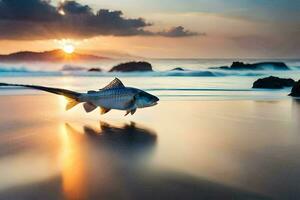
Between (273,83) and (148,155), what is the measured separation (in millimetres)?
9173

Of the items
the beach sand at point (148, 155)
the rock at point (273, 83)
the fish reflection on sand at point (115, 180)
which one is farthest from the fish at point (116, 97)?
the rock at point (273, 83)

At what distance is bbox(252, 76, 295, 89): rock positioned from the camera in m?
12.2

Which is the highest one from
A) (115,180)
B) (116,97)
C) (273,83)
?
(273,83)

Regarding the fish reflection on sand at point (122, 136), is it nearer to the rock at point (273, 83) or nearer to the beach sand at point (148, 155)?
the beach sand at point (148, 155)

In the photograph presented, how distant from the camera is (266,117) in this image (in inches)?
251

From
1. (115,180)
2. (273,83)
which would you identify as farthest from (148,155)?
(273,83)

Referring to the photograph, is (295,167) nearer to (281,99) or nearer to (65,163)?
(65,163)

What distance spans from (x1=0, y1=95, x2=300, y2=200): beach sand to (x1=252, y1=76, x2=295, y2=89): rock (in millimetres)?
5694

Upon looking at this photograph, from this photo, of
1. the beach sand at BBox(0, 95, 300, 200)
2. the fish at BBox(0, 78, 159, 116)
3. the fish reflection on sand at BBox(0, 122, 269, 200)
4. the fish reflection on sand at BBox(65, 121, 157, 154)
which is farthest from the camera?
the fish at BBox(0, 78, 159, 116)

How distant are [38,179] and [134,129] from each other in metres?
2.18

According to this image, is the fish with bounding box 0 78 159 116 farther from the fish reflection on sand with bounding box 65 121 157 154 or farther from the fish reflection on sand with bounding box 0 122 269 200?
the fish reflection on sand with bounding box 0 122 269 200

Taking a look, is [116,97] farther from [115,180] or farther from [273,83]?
[273,83]

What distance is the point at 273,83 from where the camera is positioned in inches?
483

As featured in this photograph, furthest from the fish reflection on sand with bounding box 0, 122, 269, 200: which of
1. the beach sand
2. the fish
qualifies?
the fish
